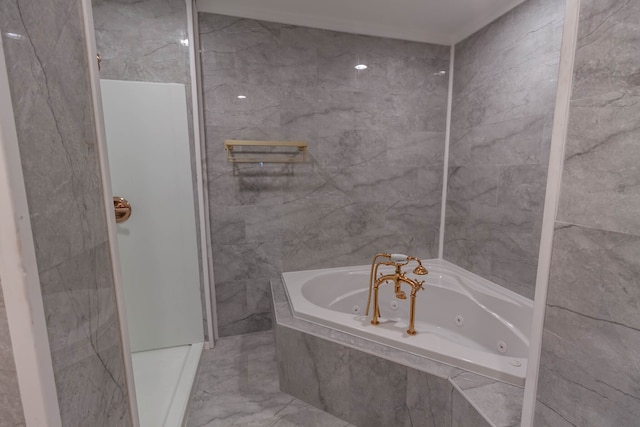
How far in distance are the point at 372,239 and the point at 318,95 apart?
1.23m

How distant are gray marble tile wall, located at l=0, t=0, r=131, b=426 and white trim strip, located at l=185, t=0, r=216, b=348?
1357mm

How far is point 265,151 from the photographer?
2088 mm

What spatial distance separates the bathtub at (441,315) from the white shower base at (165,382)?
75 centimetres

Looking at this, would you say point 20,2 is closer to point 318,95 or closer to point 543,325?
point 543,325

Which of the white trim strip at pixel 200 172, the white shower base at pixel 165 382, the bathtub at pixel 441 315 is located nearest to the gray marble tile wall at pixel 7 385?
the white shower base at pixel 165 382

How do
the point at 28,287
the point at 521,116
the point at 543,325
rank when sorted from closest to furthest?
the point at 28,287 < the point at 543,325 < the point at 521,116

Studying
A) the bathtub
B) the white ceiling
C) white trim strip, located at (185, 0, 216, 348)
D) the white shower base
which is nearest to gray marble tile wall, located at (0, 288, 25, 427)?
the white shower base

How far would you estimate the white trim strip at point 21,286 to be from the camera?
377mm

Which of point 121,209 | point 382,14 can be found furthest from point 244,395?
point 382,14

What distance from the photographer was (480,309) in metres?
1.99

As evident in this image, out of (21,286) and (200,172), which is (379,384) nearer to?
(21,286)

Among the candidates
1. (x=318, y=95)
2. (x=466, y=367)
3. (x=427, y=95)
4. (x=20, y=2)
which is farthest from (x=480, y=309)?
(x=20, y=2)

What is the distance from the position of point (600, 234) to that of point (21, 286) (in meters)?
1.07

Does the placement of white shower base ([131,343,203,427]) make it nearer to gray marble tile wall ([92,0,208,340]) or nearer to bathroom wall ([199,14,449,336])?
bathroom wall ([199,14,449,336])
